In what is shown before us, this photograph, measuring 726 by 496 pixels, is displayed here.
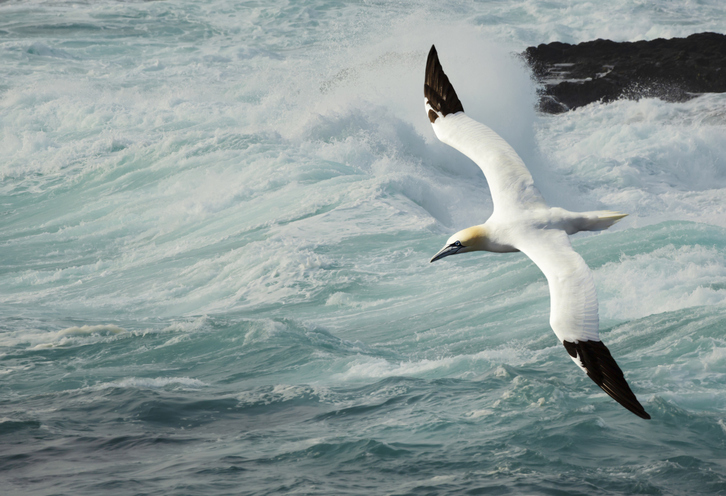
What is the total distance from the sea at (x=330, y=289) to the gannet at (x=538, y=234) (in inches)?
70.3

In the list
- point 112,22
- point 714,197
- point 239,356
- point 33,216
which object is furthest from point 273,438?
point 112,22

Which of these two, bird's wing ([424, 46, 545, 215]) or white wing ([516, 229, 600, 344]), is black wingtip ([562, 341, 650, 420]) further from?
bird's wing ([424, 46, 545, 215])

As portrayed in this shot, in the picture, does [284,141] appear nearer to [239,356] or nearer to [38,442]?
[239,356]

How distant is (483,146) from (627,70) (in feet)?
94.4

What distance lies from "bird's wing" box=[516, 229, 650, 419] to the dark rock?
27514 mm

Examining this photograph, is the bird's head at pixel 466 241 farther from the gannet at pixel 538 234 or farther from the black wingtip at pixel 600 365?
the black wingtip at pixel 600 365

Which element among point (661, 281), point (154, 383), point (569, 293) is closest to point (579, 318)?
point (569, 293)

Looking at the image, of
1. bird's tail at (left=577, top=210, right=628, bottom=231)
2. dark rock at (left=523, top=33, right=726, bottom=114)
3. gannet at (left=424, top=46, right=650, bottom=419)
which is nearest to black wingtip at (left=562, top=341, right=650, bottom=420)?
gannet at (left=424, top=46, right=650, bottom=419)

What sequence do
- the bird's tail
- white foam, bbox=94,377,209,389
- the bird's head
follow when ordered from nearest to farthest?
1. the bird's tail
2. the bird's head
3. white foam, bbox=94,377,209,389

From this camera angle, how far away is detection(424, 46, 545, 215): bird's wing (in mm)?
6629

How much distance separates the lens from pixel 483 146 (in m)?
7.20

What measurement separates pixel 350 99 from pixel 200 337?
13600mm

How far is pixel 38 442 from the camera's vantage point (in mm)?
7344

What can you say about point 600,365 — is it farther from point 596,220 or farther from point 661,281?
point 661,281
